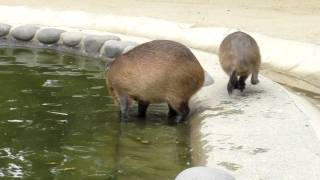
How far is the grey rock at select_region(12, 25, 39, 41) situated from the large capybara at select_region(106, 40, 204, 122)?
200 inches

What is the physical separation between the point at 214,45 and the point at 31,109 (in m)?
4.29

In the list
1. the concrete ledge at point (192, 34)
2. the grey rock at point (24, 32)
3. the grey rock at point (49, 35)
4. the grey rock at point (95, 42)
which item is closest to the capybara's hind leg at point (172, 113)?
the concrete ledge at point (192, 34)

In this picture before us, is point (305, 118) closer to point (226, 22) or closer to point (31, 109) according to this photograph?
point (31, 109)

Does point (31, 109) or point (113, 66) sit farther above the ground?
point (113, 66)

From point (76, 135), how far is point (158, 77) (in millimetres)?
984

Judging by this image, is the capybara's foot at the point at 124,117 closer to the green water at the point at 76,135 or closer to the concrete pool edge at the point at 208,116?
the green water at the point at 76,135

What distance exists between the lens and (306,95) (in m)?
8.52

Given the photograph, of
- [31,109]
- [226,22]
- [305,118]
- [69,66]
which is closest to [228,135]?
[305,118]

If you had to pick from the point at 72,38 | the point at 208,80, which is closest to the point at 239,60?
the point at 208,80

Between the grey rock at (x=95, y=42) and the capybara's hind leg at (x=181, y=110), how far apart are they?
4340 millimetres

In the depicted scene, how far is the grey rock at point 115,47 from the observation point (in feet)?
35.8

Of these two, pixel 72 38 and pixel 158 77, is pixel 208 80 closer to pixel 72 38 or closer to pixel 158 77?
pixel 158 77

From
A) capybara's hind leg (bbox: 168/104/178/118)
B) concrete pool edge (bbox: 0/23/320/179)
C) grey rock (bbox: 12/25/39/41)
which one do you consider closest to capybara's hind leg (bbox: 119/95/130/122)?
capybara's hind leg (bbox: 168/104/178/118)

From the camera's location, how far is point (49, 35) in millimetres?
11953
